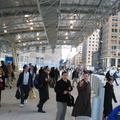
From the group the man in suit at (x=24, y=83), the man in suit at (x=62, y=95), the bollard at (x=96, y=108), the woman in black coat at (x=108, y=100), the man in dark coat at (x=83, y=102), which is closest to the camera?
the bollard at (x=96, y=108)

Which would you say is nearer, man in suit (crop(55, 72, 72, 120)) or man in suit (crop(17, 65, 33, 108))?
man in suit (crop(55, 72, 72, 120))

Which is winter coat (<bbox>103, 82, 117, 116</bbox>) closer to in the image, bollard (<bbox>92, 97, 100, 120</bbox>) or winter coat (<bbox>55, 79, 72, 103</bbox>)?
winter coat (<bbox>55, 79, 72, 103</bbox>)

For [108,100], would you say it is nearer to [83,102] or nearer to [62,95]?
[83,102]

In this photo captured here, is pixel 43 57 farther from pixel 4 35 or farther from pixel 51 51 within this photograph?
pixel 4 35

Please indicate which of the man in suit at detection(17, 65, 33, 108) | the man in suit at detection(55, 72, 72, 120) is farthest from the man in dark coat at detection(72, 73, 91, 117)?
the man in suit at detection(17, 65, 33, 108)

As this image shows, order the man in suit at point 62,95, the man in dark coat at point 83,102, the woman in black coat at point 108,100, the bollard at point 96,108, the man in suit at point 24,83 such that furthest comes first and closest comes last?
the man in suit at point 24,83, the woman in black coat at point 108,100, the man in dark coat at point 83,102, the man in suit at point 62,95, the bollard at point 96,108

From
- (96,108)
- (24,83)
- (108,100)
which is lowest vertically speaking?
(108,100)

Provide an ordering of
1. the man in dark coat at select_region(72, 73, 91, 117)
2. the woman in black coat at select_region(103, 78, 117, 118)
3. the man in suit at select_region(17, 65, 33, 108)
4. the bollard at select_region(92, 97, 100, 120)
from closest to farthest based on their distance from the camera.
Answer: the bollard at select_region(92, 97, 100, 120), the man in dark coat at select_region(72, 73, 91, 117), the woman in black coat at select_region(103, 78, 117, 118), the man in suit at select_region(17, 65, 33, 108)

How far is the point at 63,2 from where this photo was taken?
1731 cm

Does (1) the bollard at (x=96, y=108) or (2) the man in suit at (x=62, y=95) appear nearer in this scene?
(1) the bollard at (x=96, y=108)

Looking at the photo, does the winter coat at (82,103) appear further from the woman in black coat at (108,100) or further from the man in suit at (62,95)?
the woman in black coat at (108,100)

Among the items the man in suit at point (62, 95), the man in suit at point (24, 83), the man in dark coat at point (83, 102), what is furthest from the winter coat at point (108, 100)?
the man in suit at point (24, 83)

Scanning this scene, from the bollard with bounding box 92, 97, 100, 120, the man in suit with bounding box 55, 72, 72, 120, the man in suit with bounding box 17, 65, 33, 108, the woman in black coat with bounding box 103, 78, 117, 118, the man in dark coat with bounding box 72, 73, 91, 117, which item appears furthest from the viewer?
the man in suit with bounding box 17, 65, 33, 108

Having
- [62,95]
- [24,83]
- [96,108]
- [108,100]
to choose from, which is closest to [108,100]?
[108,100]
